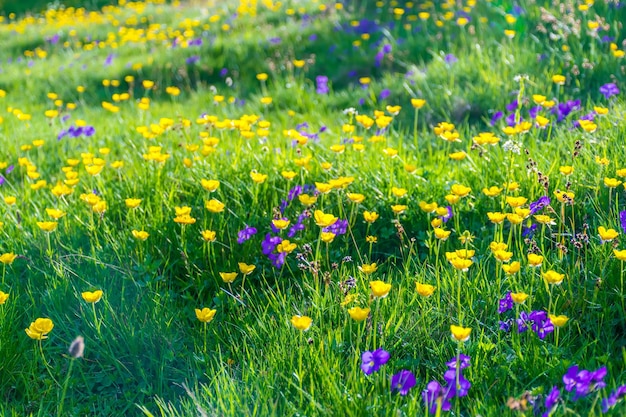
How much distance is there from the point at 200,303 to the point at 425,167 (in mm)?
1175

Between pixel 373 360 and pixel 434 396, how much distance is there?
19 centimetres

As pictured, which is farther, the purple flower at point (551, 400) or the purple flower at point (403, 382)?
the purple flower at point (403, 382)

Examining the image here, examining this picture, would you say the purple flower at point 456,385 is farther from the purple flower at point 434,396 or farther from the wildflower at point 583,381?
the wildflower at point 583,381

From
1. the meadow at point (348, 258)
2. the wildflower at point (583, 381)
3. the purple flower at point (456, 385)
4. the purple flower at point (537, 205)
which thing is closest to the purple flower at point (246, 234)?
the meadow at point (348, 258)

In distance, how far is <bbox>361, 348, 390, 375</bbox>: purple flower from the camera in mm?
1865

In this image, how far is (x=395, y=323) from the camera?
85.0 inches

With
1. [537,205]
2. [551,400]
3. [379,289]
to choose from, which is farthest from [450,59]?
[551,400]

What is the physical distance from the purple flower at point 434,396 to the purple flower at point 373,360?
0.14m

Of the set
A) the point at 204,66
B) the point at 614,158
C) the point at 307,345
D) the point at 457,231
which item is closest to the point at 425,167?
the point at 457,231

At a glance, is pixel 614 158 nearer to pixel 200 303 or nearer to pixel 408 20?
pixel 200 303

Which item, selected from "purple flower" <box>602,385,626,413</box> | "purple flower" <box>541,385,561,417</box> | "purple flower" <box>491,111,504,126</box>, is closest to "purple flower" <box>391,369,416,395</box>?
"purple flower" <box>541,385,561,417</box>

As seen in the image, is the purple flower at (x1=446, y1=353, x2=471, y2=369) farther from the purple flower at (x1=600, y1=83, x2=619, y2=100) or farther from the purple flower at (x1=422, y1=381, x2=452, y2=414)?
the purple flower at (x1=600, y1=83, x2=619, y2=100)

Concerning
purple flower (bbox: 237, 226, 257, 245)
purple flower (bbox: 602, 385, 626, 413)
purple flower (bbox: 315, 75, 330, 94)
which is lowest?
purple flower (bbox: 315, 75, 330, 94)

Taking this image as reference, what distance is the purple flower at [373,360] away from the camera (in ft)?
6.12
